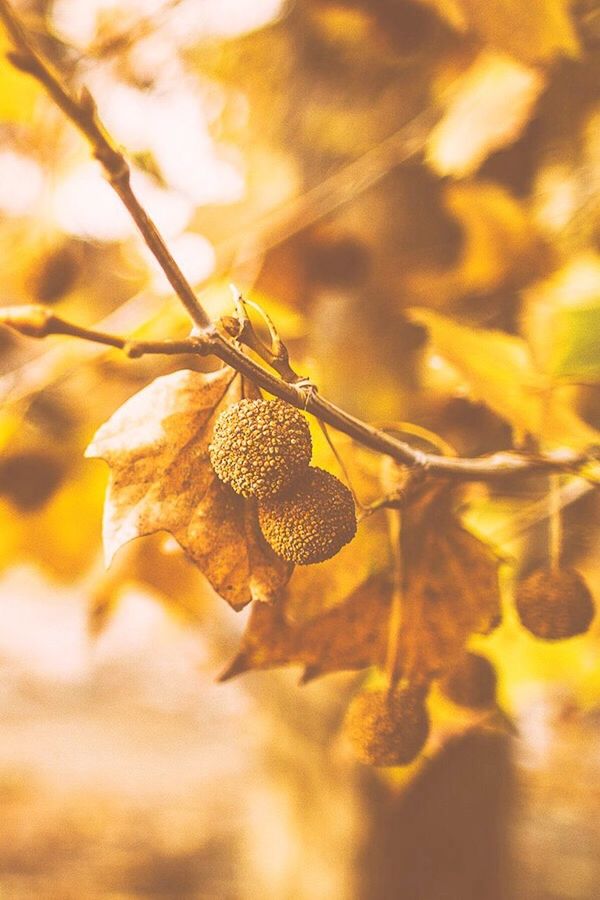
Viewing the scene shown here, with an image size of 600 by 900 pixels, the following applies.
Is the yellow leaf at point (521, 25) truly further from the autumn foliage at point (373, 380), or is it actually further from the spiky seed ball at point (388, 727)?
the spiky seed ball at point (388, 727)

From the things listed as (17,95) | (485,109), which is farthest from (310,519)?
(485,109)

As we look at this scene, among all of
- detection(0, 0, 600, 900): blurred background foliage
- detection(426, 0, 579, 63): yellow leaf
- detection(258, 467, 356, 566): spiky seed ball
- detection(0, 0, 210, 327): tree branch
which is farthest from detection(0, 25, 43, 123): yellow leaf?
detection(258, 467, 356, 566): spiky seed ball

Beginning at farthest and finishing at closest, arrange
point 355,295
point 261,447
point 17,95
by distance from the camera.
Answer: point 355,295 → point 17,95 → point 261,447

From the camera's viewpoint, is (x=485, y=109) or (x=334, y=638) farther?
(x=485, y=109)

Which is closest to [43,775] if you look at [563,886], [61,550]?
[563,886]

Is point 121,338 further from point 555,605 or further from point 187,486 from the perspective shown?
point 555,605

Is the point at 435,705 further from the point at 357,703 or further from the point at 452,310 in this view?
the point at 452,310
